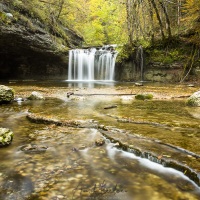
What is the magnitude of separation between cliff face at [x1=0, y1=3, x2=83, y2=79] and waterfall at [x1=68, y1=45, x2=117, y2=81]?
2.95 ft

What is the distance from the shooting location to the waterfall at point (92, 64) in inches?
820

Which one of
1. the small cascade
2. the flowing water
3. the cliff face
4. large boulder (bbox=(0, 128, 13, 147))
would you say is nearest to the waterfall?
the cliff face

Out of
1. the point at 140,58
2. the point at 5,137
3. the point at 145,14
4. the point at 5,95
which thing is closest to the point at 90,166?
the point at 5,137

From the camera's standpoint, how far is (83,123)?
4.84 m

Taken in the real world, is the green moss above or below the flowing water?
above

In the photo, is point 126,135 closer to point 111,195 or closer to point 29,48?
point 111,195

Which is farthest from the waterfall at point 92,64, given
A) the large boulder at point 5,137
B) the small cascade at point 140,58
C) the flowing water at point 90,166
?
the large boulder at point 5,137

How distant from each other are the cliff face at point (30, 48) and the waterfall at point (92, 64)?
900 millimetres

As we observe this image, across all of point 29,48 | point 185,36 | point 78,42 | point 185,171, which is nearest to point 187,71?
point 185,36

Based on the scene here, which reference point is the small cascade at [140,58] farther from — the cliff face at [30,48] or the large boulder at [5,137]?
the large boulder at [5,137]

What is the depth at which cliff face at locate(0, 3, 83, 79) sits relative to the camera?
15824mm

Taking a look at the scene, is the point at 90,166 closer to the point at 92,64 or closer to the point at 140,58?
the point at 140,58

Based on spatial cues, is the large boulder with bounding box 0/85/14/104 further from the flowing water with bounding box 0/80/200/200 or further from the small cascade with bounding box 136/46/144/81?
the small cascade with bounding box 136/46/144/81

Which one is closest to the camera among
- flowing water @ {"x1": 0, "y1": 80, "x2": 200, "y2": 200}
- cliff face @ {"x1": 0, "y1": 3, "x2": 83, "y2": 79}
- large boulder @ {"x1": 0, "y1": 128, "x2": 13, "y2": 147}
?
flowing water @ {"x1": 0, "y1": 80, "x2": 200, "y2": 200}
